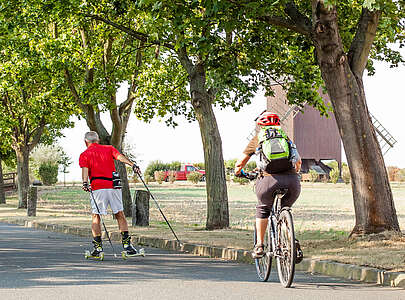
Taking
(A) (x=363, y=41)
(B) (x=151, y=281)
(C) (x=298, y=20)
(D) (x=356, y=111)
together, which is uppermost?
(C) (x=298, y=20)

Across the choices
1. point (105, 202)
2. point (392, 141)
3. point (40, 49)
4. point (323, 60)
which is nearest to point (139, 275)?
point (105, 202)

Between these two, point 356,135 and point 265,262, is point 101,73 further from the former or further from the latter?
point 265,262

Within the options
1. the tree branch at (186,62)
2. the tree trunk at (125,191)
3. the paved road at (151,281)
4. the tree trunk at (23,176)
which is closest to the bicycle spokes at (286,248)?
the paved road at (151,281)

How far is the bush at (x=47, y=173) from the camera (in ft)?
219

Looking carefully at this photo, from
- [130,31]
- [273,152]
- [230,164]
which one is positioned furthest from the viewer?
[230,164]

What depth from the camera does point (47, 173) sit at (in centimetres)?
6700

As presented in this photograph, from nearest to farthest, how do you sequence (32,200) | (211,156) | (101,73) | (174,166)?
(211,156) → (101,73) → (32,200) → (174,166)

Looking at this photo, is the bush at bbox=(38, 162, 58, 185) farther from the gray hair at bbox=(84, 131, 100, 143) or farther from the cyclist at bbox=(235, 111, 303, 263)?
the cyclist at bbox=(235, 111, 303, 263)

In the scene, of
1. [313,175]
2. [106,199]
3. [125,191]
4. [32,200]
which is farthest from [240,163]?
[313,175]

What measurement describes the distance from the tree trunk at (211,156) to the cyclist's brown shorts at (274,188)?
324 inches

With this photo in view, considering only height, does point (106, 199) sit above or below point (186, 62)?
below

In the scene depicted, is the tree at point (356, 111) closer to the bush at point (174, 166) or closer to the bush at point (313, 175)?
the bush at point (313, 175)

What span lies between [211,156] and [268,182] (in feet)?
28.1

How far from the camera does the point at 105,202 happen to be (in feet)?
34.0
